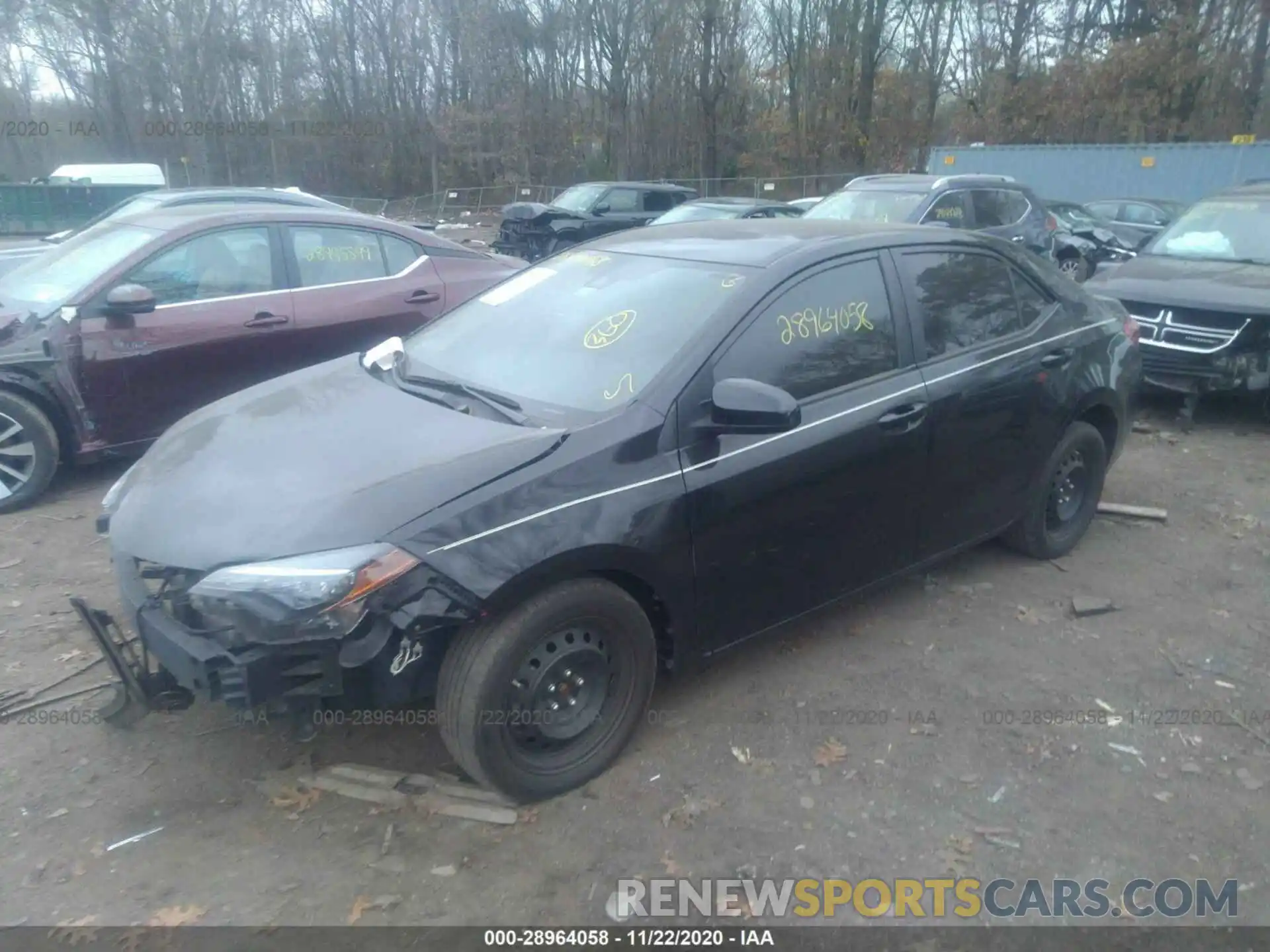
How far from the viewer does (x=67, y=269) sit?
248 inches

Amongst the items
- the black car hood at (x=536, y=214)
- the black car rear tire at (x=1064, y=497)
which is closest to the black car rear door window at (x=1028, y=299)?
the black car rear tire at (x=1064, y=497)

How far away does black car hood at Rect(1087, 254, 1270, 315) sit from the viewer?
7152 millimetres

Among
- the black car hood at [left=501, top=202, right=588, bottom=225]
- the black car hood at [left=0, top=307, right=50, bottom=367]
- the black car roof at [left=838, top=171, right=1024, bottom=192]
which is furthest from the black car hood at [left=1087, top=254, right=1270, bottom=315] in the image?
the black car hood at [left=501, top=202, right=588, bottom=225]

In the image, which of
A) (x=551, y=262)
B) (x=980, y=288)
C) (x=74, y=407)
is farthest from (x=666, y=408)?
(x=74, y=407)

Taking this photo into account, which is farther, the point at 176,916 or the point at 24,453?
the point at 24,453

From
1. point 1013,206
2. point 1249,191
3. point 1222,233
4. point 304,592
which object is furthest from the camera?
point 1013,206

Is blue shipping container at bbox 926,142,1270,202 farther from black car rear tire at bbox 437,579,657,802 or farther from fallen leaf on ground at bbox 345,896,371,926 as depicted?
fallen leaf on ground at bbox 345,896,371,926

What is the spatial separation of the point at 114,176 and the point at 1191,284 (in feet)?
74.0

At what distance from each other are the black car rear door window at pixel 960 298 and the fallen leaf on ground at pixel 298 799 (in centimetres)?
293

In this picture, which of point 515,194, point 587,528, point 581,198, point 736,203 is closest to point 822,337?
point 587,528

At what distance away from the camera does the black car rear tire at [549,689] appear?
3068 mm

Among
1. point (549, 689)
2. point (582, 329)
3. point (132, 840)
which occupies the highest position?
point (582, 329)

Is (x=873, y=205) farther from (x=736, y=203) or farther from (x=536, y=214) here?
(x=536, y=214)
